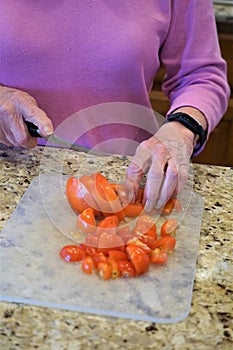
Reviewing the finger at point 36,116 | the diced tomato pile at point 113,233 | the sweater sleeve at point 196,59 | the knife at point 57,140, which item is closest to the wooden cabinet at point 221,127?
the sweater sleeve at point 196,59

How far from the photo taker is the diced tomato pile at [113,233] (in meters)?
0.76

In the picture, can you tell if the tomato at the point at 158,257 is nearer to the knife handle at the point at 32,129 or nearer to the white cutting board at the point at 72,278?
the white cutting board at the point at 72,278

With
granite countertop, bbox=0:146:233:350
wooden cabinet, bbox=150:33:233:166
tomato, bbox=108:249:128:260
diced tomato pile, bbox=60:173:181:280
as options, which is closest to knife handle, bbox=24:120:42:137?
diced tomato pile, bbox=60:173:181:280

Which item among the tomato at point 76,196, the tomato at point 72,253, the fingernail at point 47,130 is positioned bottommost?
the tomato at point 76,196

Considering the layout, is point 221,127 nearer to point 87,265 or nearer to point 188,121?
point 188,121

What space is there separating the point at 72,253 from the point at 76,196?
149 mm

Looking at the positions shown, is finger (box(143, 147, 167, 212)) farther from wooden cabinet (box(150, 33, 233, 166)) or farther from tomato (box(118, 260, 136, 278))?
wooden cabinet (box(150, 33, 233, 166))

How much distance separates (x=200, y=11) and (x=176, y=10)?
1.9 inches

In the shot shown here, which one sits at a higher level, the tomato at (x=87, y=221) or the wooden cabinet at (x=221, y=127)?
the tomato at (x=87, y=221)

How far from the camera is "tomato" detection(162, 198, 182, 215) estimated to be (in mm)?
926

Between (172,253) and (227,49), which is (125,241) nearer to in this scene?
(172,253)

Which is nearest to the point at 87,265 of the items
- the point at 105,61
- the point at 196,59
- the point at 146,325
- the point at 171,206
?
the point at 146,325

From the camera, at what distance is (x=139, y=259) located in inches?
29.7

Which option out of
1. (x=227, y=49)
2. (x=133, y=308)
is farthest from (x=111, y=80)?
(x=227, y=49)
